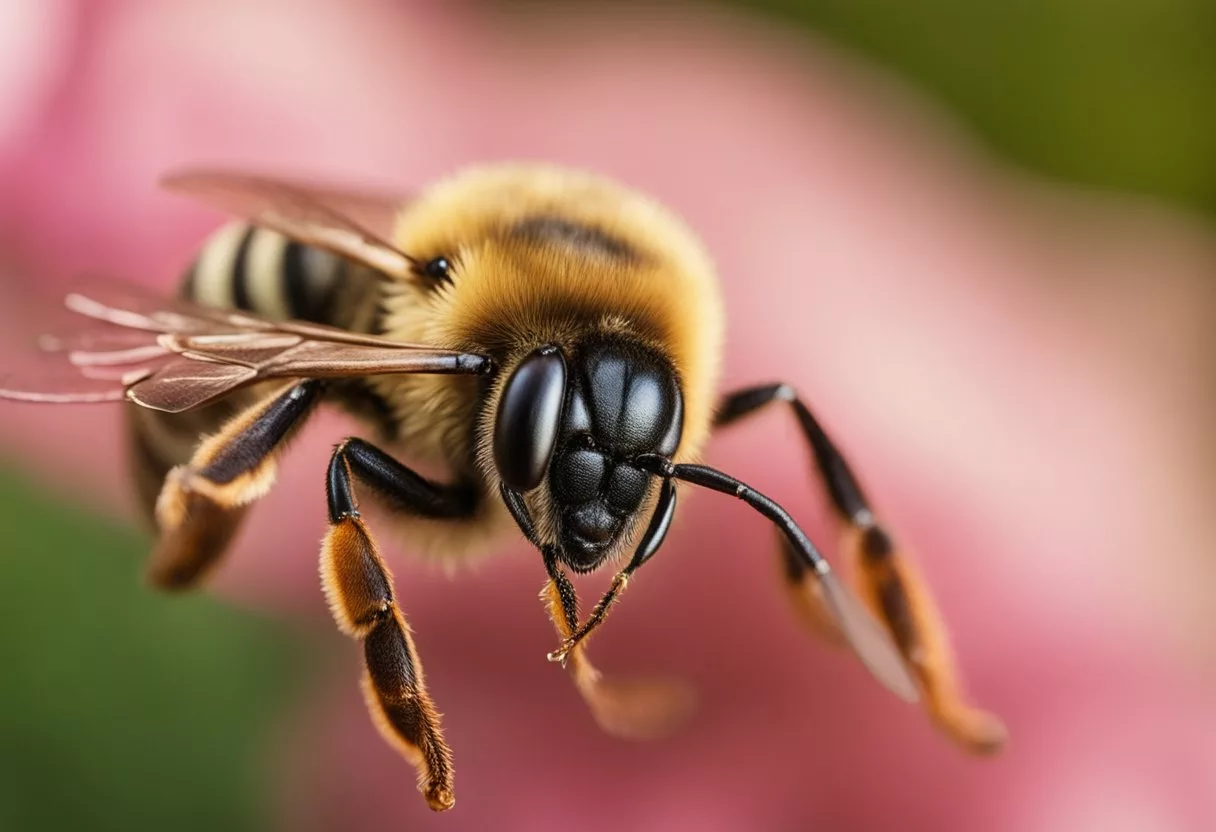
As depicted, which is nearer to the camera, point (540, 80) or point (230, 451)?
point (230, 451)

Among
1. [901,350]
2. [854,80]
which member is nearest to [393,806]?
[901,350]

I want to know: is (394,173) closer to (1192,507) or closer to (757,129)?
(757,129)

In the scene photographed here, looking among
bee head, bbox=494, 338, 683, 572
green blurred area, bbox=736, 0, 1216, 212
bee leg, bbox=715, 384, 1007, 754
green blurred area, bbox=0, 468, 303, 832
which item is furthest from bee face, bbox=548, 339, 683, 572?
green blurred area, bbox=736, 0, 1216, 212

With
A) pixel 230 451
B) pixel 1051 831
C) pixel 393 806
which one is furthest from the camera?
pixel 393 806

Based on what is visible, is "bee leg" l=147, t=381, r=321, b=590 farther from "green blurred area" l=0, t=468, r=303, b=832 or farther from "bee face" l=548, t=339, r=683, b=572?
"green blurred area" l=0, t=468, r=303, b=832

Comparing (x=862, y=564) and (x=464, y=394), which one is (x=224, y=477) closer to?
(x=464, y=394)

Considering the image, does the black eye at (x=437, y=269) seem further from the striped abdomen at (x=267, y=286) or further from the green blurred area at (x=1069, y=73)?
the green blurred area at (x=1069, y=73)
